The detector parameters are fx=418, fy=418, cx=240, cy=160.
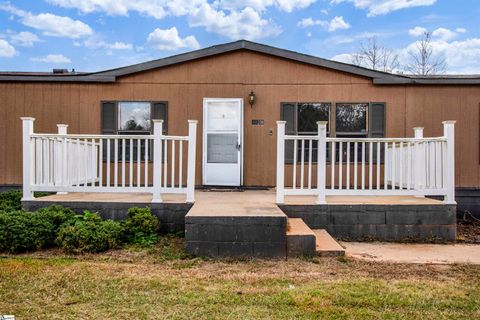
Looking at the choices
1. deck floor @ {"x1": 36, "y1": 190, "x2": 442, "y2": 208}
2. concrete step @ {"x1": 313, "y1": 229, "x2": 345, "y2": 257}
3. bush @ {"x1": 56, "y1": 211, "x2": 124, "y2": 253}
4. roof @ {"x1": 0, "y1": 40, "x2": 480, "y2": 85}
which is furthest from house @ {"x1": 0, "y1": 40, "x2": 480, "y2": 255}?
concrete step @ {"x1": 313, "y1": 229, "x2": 345, "y2": 257}

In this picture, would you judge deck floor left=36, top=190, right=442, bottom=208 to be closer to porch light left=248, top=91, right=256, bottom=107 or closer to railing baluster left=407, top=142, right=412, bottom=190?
railing baluster left=407, top=142, right=412, bottom=190

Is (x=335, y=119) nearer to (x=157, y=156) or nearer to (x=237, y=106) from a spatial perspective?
(x=237, y=106)

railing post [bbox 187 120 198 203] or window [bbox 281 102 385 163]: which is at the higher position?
window [bbox 281 102 385 163]

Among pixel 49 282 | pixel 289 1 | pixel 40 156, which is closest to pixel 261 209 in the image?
pixel 49 282

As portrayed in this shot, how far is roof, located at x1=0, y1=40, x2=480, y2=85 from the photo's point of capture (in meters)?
8.02

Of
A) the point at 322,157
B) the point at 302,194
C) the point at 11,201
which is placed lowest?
the point at 11,201

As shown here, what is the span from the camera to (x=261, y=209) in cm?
523

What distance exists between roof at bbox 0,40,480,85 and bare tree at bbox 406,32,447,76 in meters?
15.1

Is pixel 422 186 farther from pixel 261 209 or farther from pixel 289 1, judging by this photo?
pixel 289 1

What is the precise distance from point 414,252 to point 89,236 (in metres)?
3.96

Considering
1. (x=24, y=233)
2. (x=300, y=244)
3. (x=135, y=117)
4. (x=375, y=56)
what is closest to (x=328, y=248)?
(x=300, y=244)

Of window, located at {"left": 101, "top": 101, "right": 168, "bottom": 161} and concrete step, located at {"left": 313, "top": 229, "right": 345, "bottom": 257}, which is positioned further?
window, located at {"left": 101, "top": 101, "right": 168, "bottom": 161}

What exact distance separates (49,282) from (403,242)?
14.6 ft

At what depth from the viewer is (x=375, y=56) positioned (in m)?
22.6
